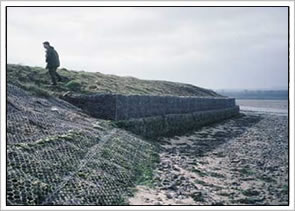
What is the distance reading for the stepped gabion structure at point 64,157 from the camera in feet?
19.1

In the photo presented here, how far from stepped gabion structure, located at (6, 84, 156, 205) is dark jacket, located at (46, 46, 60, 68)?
9.96 ft

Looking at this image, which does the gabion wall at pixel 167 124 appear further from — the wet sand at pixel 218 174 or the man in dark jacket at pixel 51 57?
the man in dark jacket at pixel 51 57

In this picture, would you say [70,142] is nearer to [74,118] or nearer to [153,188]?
[153,188]

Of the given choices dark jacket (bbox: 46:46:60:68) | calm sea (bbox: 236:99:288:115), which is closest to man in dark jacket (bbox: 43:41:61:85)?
dark jacket (bbox: 46:46:60:68)

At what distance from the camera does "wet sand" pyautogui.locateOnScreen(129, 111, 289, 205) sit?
7.53 meters

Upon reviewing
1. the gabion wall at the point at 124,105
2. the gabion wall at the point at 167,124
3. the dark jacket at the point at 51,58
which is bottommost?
the gabion wall at the point at 167,124

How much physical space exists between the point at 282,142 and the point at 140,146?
23.3ft

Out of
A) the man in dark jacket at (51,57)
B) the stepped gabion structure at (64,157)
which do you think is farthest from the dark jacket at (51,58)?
the stepped gabion structure at (64,157)

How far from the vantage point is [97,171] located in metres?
7.57

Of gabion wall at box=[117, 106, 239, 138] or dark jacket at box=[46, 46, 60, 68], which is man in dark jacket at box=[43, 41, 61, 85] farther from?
gabion wall at box=[117, 106, 239, 138]

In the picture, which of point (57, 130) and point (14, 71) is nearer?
point (57, 130)

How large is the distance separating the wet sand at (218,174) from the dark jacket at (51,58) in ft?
18.0

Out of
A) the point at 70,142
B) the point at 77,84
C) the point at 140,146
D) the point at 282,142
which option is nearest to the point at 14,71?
the point at 77,84

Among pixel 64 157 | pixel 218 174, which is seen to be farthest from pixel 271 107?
pixel 64 157
